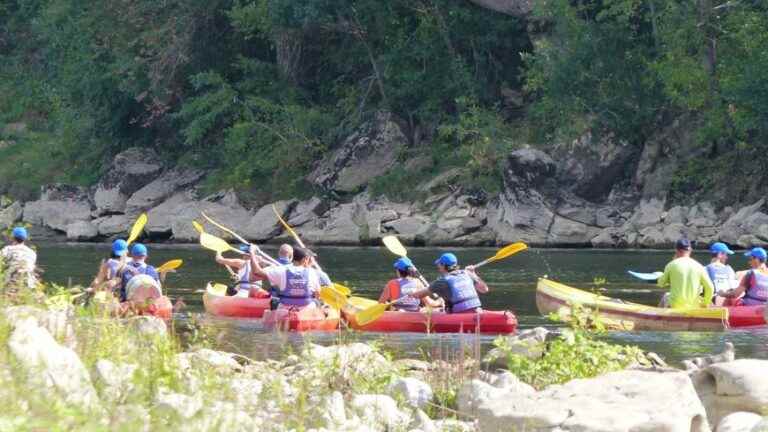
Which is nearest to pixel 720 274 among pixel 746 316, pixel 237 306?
pixel 746 316

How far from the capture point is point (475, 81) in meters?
41.7

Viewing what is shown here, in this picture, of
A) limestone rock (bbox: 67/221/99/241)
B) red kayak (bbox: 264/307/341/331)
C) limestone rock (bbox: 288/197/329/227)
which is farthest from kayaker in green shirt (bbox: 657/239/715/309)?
limestone rock (bbox: 67/221/99/241)

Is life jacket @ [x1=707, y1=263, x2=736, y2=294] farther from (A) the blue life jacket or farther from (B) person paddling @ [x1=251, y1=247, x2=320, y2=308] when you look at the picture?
(A) the blue life jacket

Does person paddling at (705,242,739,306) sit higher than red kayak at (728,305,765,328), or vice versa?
person paddling at (705,242,739,306)

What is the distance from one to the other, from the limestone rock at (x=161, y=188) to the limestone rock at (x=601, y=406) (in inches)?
1389

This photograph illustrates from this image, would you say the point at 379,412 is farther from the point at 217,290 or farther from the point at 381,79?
the point at 381,79

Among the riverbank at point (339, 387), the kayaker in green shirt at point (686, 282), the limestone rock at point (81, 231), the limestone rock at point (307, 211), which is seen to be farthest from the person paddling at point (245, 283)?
the limestone rock at point (81, 231)

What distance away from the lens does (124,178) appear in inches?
1827

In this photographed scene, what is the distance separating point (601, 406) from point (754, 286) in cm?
945

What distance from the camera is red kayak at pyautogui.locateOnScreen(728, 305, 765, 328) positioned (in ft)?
59.5

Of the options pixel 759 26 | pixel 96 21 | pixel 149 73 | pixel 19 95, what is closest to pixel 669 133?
pixel 759 26

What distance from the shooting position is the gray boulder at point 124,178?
4541cm

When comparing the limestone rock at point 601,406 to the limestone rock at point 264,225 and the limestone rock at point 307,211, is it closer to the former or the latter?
the limestone rock at point 264,225

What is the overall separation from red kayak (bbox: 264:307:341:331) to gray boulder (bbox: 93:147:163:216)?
27.6 metres
